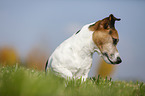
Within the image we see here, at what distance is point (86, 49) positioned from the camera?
3197mm

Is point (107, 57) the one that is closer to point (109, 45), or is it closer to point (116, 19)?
point (109, 45)

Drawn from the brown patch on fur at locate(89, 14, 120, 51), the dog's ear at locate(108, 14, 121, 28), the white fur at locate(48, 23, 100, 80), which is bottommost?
the white fur at locate(48, 23, 100, 80)

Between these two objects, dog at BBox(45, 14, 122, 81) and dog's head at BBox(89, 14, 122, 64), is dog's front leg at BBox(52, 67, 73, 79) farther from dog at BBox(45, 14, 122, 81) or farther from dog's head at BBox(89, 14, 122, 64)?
dog's head at BBox(89, 14, 122, 64)

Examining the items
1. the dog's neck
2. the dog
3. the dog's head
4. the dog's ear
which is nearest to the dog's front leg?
the dog

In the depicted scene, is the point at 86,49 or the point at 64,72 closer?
the point at 64,72

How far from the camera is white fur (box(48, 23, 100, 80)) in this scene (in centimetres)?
312

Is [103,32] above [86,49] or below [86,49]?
above

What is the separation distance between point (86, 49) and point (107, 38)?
460 millimetres

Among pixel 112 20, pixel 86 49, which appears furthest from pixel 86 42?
pixel 112 20

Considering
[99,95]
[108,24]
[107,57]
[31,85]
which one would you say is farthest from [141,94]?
[31,85]

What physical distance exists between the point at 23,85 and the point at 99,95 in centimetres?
129

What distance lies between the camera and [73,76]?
3209 millimetres

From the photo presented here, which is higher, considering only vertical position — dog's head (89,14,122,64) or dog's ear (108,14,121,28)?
dog's ear (108,14,121,28)

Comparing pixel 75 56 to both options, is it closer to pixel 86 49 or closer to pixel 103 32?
pixel 86 49
